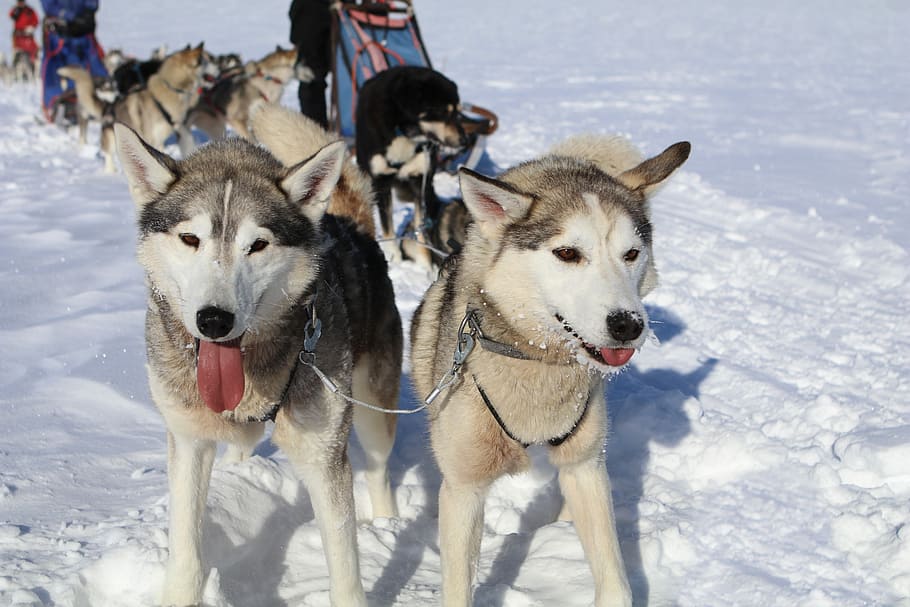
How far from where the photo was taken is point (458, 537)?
2.12 meters

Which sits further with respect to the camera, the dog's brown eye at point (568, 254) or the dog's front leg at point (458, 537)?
the dog's front leg at point (458, 537)

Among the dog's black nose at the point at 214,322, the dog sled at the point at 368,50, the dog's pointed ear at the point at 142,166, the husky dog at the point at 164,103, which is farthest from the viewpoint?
the husky dog at the point at 164,103

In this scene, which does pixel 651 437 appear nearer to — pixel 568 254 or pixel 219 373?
pixel 568 254

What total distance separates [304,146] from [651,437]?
1.67 meters

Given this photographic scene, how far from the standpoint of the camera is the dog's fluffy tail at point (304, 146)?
263cm

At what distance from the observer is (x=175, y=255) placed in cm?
192

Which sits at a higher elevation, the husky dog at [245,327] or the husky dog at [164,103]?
the husky dog at [245,327]

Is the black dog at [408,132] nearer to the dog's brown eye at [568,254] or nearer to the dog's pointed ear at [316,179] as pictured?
the dog's pointed ear at [316,179]

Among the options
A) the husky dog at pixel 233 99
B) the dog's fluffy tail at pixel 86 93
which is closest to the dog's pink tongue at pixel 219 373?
the husky dog at pixel 233 99

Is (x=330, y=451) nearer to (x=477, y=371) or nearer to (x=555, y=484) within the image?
(x=477, y=371)

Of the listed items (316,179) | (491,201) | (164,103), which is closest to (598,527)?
(491,201)

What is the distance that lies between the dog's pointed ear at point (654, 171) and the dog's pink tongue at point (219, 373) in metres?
1.07

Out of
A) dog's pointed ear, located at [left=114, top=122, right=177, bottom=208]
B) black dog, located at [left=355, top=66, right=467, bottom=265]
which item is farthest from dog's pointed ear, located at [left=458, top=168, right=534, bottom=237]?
black dog, located at [left=355, top=66, right=467, bottom=265]

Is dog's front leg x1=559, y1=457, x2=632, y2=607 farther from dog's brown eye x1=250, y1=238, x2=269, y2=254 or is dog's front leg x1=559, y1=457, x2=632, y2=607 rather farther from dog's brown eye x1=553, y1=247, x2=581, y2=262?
dog's brown eye x1=250, y1=238, x2=269, y2=254
